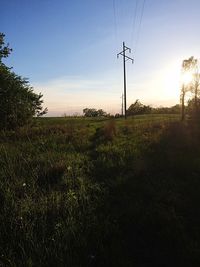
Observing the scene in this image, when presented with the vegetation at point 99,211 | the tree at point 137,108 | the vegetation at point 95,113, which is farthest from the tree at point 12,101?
the tree at point 137,108

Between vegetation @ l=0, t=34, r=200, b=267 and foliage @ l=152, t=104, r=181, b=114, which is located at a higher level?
foliage @ l=152, t=104, r=181, b=114

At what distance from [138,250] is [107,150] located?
379 inches

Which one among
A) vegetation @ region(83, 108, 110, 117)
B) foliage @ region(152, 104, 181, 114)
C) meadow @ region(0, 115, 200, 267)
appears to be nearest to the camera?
meadow @ region(0, 115, 200, 267)

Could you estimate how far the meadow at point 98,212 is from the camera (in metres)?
5.51

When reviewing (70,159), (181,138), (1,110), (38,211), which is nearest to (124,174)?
(70,159)

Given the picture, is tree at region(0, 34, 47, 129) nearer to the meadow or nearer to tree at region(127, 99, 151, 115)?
the meadow

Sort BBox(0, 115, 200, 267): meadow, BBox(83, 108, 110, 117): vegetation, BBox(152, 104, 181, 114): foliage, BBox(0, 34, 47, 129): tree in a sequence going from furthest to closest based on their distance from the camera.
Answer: BBox(83, 108, 110, 117): vegetation, BBox(152, 104, 181, 114): foliage, BBox(0, 34, 47, 129): tree, BBox(0, 115, 200, 267): meadow

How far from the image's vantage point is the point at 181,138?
19.0 metres

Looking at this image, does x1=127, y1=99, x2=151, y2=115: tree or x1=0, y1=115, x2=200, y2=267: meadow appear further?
x1=127, y1=99, x2=151, y2=115: tree

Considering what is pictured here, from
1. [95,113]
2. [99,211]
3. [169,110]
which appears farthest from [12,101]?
[95,113]

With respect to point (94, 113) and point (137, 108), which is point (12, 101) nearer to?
point (137, 108)

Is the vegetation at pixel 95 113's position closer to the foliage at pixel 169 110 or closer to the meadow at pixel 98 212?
the foliage at pixel 169 110

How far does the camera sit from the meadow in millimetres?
5512

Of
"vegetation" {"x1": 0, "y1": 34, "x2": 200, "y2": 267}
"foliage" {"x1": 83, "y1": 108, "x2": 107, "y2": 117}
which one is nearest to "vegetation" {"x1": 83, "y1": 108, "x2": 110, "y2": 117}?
"foliage" {"x1": 83, "y1": 108, "x2": 107, "y2": 117}
